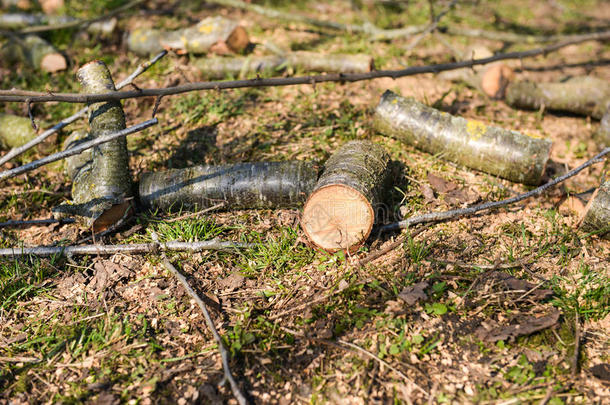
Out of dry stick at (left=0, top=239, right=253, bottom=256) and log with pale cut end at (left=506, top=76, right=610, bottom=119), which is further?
log with pale cut end at (left=506, top=76, right=610, bottom=119)

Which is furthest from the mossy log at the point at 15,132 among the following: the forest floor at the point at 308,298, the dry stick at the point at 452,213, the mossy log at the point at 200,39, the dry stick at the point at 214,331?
the dry stick at the point at 452,213

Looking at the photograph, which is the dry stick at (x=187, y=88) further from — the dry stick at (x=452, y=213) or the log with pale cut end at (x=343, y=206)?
the dry stick at (x=452, y=213)

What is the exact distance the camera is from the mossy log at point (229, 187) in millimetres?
3301

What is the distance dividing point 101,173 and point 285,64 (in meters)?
2.57

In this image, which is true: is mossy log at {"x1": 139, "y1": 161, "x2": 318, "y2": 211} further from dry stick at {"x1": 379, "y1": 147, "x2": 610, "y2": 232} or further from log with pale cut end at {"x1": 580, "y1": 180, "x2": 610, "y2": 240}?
log with pale cut end at {"x1": 580, "y1": 180, "x2": 610, "y2": 240}

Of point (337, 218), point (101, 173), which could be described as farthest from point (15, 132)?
point (337, 218)

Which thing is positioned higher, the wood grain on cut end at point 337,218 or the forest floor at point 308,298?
the wood grain on cut end at point 337,218

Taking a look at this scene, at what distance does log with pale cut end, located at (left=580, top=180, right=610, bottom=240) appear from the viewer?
309 centimetres

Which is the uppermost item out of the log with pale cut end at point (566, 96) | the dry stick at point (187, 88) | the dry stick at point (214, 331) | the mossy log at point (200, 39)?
the dry stick at point (187, 88)

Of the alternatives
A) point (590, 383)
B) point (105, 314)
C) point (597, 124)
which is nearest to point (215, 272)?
point (105, 314)

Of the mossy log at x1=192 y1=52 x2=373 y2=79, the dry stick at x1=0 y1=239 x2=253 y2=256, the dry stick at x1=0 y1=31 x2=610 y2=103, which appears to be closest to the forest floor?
the dry stick at x1=0 y1=239 x2=253 y2=256

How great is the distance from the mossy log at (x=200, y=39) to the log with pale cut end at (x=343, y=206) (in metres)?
2.98

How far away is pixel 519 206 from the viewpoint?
11.6 ft

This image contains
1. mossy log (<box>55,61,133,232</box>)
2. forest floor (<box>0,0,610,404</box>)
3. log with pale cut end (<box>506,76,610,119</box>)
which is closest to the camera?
forest floor (<box>0,0,610,404</box>)
